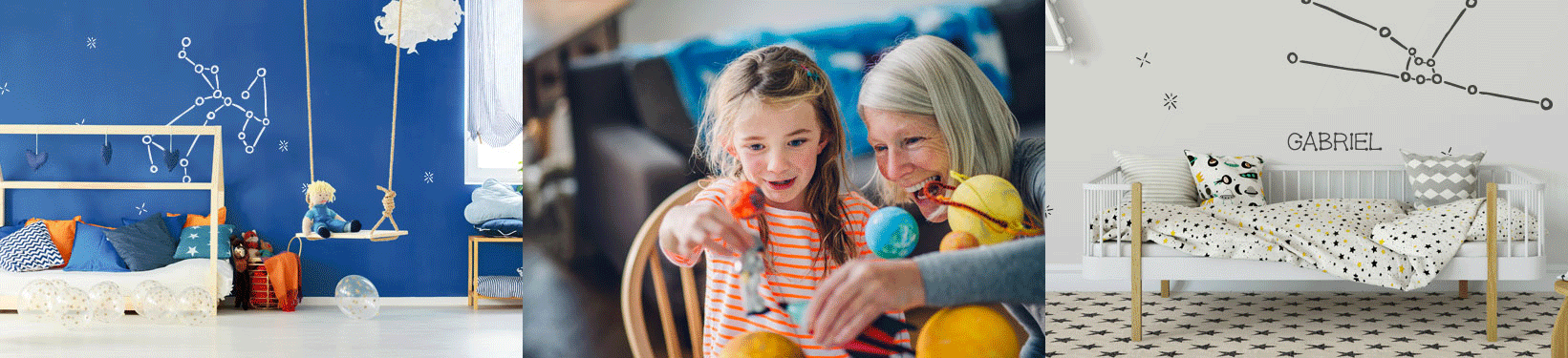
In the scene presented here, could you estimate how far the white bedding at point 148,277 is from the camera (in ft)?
14.4

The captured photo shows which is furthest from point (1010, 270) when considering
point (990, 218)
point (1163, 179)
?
point (1163, 179)

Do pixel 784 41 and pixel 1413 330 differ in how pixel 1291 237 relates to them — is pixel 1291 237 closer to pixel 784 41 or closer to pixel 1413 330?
pixel 1413 330

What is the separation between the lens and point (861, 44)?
165cm

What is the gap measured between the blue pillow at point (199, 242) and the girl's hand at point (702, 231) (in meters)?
3.78

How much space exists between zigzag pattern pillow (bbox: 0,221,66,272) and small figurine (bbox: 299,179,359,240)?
1.50m

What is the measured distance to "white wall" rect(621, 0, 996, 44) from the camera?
5.45 ft

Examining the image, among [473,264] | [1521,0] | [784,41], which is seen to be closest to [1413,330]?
[1521,0]

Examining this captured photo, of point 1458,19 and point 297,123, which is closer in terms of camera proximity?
point 1458,19

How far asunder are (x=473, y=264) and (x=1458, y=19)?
454cm

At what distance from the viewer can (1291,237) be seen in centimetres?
321

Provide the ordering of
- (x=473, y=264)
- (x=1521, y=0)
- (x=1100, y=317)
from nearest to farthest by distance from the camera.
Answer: (x=1100, y=317), (x=1521, y=0), (x=473, y=264)

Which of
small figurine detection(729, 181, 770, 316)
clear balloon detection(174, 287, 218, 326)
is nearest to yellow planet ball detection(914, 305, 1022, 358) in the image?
small figurine detection(729, 181, 770, 316)

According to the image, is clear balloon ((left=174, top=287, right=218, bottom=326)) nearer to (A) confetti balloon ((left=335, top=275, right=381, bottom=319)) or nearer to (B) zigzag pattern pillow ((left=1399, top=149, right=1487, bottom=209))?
(A) confetti balloon ((left=335, top=275, right=381, bottom=319))

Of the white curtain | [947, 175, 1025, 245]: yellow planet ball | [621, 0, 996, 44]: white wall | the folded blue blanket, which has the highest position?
the white curtain
